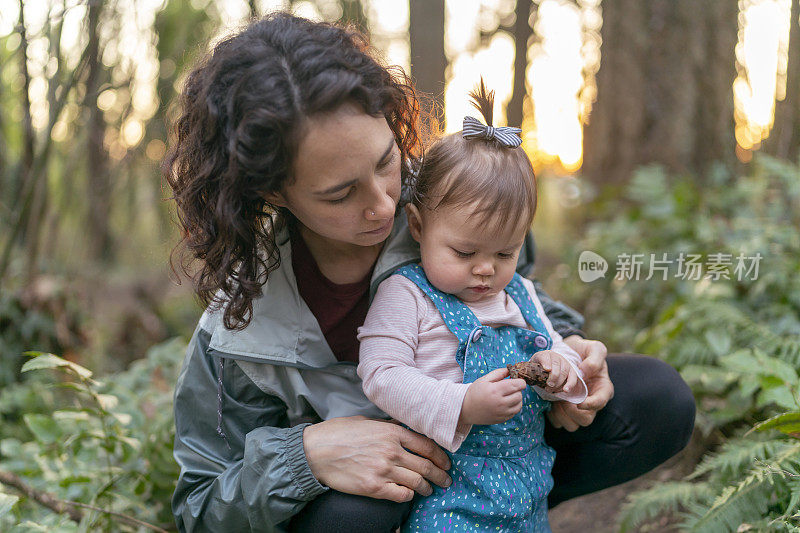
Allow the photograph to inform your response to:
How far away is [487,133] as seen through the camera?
1.61 m

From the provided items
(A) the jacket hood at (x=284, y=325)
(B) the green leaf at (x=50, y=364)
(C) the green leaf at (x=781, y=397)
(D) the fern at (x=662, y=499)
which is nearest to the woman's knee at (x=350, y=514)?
(A) the jacket hood at (x=284, y=325)

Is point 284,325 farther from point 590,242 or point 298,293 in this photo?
point 590,242

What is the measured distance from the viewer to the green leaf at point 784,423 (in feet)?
5.50

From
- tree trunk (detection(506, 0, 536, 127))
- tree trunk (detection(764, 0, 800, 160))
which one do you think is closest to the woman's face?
tree trunk (detection(764, 0, 800, 160))

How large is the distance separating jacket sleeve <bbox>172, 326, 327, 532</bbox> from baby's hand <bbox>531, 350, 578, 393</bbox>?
0.57 metres

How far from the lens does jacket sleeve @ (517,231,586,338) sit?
1.90m

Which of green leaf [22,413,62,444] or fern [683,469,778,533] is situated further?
green leaf [22,413,62,444]

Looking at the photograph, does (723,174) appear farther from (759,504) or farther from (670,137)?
(759,504)

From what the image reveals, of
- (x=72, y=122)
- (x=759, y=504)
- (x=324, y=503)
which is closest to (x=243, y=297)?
(x=324, y=503)

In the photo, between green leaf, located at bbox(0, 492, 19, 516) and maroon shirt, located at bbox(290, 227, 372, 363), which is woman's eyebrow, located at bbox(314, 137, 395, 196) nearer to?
maroon shirt, located at bbox(290, 227, 372, 363)

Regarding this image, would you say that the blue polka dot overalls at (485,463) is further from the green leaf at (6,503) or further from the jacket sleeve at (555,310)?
the green leaf at (6,503)

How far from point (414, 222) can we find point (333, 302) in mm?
302

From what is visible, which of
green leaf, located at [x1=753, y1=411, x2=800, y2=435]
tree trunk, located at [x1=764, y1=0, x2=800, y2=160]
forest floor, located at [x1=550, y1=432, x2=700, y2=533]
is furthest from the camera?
tree trunk, located at [x1=764, y1=0, x2=800, y2=160]

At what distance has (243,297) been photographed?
61.0 inches
